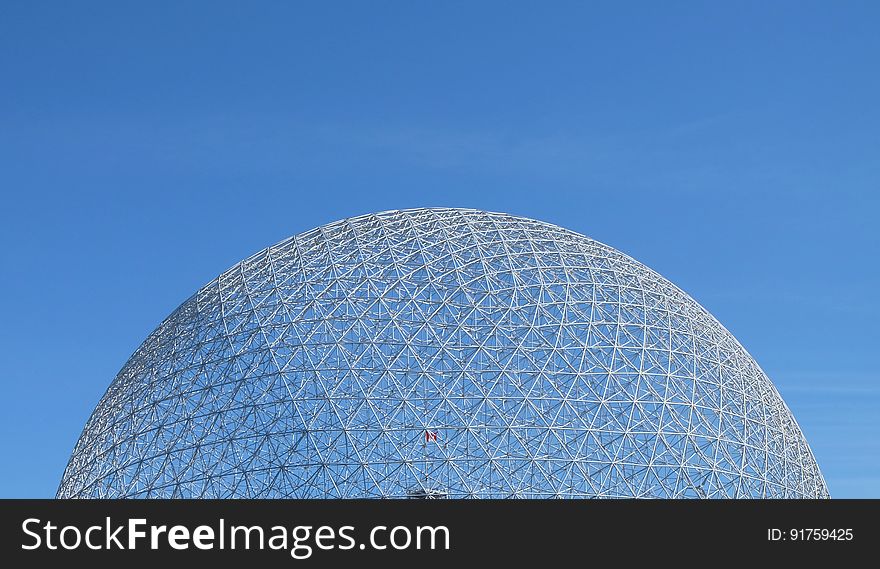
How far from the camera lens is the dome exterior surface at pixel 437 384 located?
125 feet

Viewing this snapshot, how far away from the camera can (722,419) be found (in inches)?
1710

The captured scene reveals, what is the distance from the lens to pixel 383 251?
144 ft

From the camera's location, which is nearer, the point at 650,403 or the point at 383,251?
the point at 650,403

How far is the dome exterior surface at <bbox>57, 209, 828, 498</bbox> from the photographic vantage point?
38.2 meters

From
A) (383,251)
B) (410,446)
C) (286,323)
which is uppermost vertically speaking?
(383,251)

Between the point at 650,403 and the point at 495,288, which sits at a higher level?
the point at 495,288

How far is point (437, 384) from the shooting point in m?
39.4
